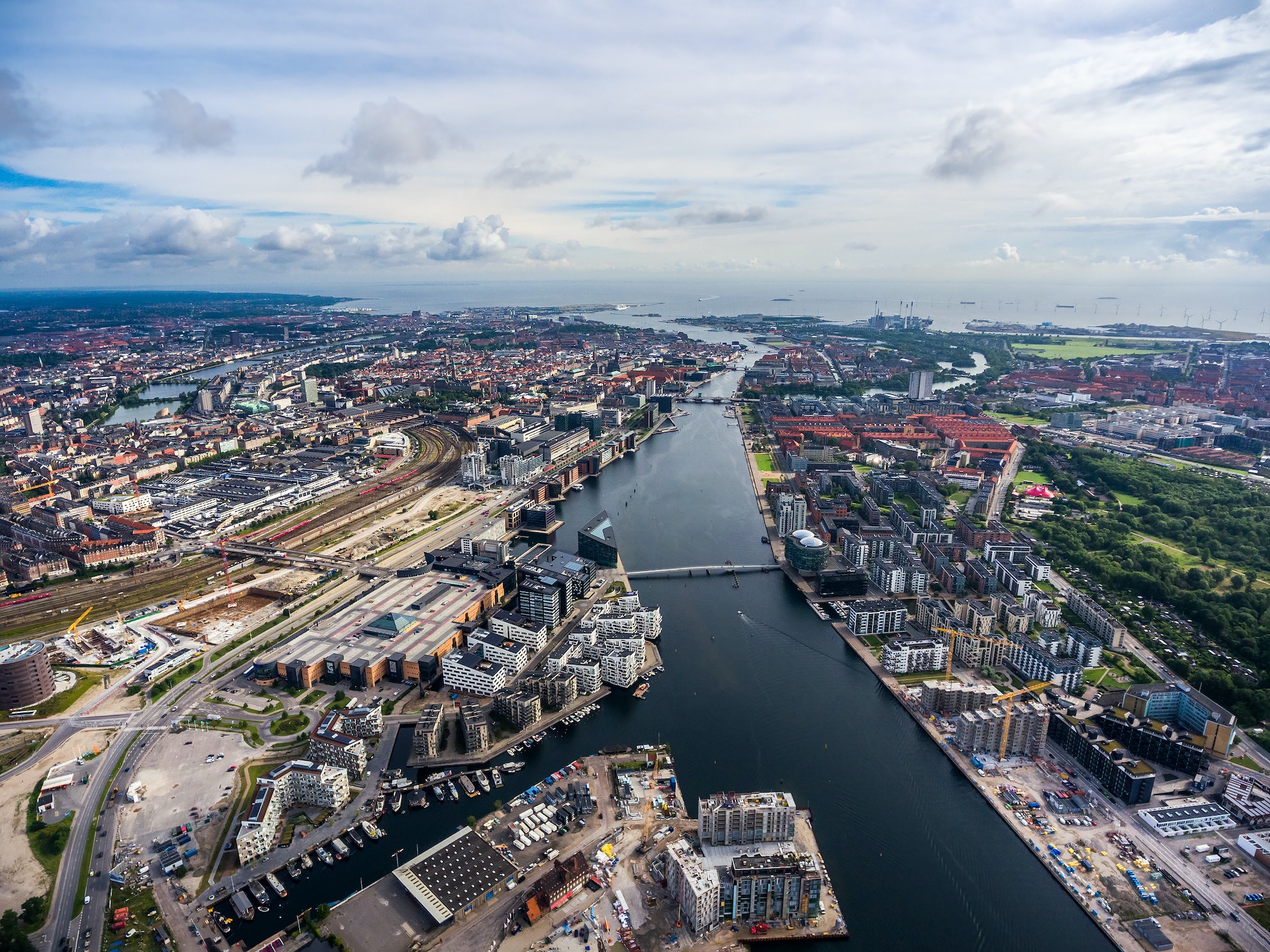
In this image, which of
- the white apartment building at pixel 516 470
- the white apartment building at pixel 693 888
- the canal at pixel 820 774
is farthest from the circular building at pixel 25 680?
the white apartment building at pixel 516 470

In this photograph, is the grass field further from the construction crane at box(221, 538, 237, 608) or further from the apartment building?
the construction crane at box(221, 538, 237, 608)

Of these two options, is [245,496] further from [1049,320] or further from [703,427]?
[1049,320]

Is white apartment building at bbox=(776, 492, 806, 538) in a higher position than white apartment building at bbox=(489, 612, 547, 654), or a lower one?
higher

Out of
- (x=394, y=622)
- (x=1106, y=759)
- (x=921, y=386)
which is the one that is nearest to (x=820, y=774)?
(x=1106, y=759)

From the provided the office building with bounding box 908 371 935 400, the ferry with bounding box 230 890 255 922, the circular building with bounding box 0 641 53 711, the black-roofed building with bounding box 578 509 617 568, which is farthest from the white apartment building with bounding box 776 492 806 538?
the office building with bounding box 908 371 935 400

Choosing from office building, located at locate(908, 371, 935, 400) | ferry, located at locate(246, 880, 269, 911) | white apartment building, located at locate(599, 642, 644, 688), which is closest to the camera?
ferry, located at locate(246, 880, 269, 911)

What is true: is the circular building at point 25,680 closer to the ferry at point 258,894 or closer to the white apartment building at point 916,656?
the ferry at point 258,894

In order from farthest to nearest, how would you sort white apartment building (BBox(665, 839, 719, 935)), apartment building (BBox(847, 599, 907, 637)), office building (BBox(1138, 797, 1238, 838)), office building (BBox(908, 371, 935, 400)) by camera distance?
office building (BBox(908, 371, 935, 400)) < apartment building (BBox(847, 599, 907, 637)) < office building (BBox(1138, 797, 1238, 838)) < white apartment building (BBox(665, 839, 719, 935))
